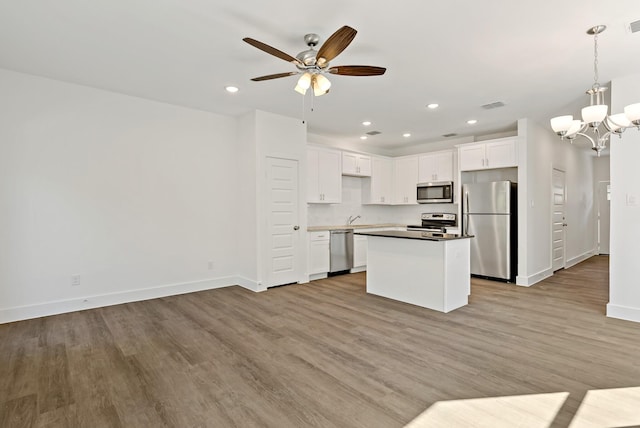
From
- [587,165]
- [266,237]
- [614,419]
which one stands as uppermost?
[587,165]

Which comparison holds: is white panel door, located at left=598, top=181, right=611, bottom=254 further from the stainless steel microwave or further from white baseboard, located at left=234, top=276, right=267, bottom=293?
white baseboard, located at left=234, top=276, right=267, bottom=293

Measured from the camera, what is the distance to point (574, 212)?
287 inches

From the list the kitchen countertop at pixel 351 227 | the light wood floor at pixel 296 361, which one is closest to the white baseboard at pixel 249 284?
the light wood floor at pixel 296 361

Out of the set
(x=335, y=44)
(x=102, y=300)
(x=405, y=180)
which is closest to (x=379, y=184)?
(x=405, y=180)

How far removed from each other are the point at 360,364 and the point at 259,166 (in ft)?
10.8

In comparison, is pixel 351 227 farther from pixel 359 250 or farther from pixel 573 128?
pixel 573 128

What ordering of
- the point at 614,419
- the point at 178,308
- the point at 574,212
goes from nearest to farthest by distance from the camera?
1. the point at 614,419
2. the point at 178,308
3. the point at 574,212

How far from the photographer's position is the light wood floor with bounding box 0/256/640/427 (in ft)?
6.66

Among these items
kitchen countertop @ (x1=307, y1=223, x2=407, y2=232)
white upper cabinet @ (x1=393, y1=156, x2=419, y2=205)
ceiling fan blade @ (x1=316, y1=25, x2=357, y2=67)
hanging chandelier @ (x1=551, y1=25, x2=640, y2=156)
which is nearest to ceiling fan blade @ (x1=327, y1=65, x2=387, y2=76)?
ceiling fan blade @ (x1=316, y1=25, x2=357, y2=67)

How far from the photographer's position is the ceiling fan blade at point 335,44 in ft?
7.27

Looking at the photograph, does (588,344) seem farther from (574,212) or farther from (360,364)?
(574,212)

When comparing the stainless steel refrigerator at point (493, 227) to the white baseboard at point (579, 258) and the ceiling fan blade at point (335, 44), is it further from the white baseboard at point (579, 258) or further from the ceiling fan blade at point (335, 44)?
the ceiling fan blade at point (335, 44)

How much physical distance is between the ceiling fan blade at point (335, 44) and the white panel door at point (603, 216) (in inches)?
382

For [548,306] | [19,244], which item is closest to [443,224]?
[548,306]
